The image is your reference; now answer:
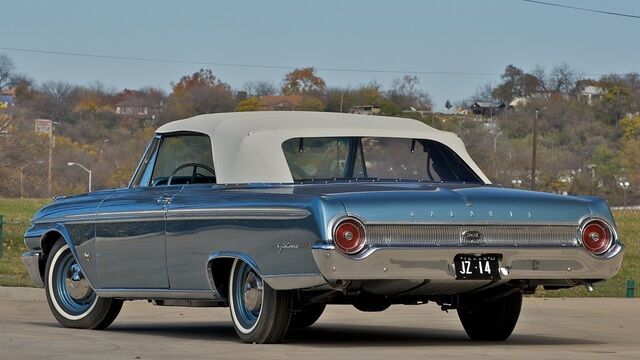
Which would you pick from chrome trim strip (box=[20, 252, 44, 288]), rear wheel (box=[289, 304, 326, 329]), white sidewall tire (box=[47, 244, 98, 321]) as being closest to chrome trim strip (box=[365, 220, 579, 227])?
rear wheel (box=[289, 304, 326, 329])

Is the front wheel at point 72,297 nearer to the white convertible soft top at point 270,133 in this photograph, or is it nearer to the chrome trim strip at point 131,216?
the chrome trim strip at point 131,216

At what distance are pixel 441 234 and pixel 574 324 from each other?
4.26 m

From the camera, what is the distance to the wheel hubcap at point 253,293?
33.1 ft

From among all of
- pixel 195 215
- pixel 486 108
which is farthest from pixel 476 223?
pixel 486 108

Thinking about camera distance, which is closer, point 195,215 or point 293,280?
point 293,280

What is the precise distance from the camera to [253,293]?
10.2m

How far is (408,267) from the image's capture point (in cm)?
941

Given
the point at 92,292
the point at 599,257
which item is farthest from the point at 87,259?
the point at 599,257

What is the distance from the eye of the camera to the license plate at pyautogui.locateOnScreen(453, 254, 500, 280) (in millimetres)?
9555

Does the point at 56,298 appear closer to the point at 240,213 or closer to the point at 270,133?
the point at 270,133

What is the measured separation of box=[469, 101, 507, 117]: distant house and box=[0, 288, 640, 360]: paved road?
378 feet

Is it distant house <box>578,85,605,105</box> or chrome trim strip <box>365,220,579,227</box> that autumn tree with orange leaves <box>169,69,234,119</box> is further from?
chrome trim strip <box>365,220,579,227</box>

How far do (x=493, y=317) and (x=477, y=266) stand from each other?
1635mm

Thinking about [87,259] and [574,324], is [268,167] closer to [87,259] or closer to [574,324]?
[87,259]
